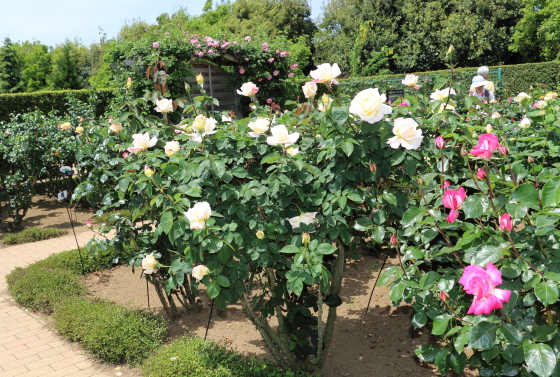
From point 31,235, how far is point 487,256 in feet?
20.5

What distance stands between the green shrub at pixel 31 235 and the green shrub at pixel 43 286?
1.65 meters

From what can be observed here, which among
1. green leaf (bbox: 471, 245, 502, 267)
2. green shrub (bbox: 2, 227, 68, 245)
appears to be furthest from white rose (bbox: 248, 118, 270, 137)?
green shrub (bbox: 2, 227, 68, 245)

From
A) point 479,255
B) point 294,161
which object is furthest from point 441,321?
point 294,161

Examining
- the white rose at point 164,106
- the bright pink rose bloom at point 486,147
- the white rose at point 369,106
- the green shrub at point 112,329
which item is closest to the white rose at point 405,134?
the white rose at point 369,106

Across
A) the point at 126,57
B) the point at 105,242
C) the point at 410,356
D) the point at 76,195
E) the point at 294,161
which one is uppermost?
the point at 126,57

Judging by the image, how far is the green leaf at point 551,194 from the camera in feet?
4.53

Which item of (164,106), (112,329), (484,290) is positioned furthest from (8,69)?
(484,290)

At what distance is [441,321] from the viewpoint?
1690 millimetres

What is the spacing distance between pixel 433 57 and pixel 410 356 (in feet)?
75.7

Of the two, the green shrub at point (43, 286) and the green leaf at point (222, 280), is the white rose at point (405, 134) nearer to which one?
the green leaf at point (222, 280)

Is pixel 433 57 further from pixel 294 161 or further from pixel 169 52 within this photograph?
pixel 294 161

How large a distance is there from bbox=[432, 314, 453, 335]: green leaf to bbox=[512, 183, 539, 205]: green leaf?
1.63ft

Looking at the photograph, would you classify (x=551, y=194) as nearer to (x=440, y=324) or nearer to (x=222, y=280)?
(x=440, y=324)

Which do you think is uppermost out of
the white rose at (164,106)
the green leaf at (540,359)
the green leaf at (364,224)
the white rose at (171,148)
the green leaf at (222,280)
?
the white rose at (164,106)
